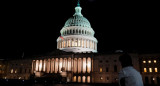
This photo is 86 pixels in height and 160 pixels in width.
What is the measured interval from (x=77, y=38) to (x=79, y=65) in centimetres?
2461

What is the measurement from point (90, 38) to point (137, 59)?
1431 inches

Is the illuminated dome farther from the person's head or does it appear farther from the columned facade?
the person's head

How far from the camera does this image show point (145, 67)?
208 feet

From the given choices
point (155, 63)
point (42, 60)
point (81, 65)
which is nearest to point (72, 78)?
point (81, 65)

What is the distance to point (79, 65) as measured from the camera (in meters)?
69.9

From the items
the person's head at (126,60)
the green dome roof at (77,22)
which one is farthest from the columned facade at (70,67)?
the person's head at (126,60)

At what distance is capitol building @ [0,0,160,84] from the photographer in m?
62.7

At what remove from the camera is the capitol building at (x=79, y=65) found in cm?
6266

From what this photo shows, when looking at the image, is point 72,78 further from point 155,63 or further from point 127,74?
point 127,74

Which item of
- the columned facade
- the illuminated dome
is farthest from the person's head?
the illuminated dome

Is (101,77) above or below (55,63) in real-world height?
below

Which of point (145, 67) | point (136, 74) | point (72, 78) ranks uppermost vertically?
point (136, 74)

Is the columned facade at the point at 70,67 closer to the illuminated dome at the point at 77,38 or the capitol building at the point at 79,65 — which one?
the capitol building at the point at 79,65

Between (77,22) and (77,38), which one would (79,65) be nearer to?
(77,38)
